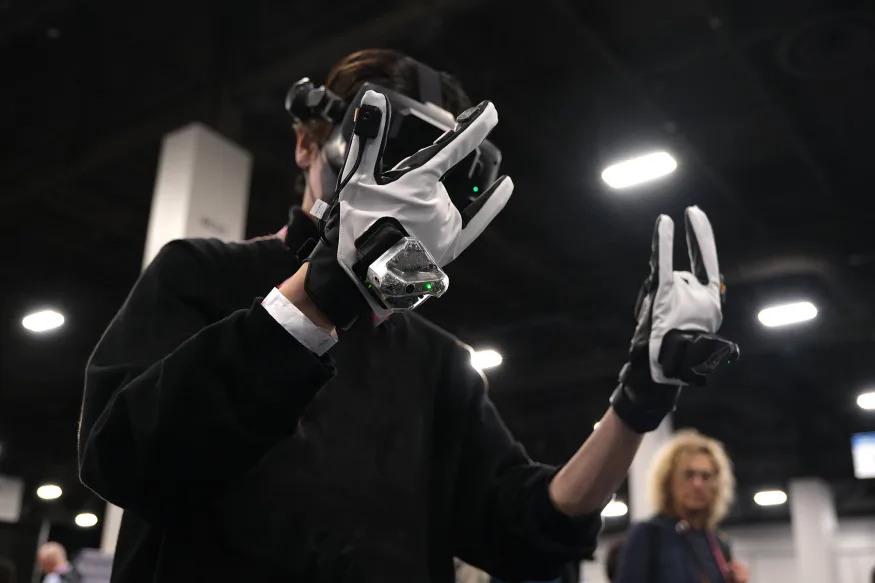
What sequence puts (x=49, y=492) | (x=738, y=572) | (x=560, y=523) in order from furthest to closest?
(x=49, y=492), (x=738, y=572), (x=560, y=523)

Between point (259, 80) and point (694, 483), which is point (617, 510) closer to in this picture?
point (259, 80)

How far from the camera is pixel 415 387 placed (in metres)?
1.35

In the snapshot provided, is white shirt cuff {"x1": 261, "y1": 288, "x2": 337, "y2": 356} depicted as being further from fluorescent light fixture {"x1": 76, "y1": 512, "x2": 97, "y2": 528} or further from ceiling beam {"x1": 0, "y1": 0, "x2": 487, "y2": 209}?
fluorescent light fixture {"x1": 76, "y1": 512, "x2": 97, "y2": 528}

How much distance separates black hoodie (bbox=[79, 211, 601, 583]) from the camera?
2.95 feet

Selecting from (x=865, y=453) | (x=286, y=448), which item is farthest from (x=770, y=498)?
(x=286, y=448)

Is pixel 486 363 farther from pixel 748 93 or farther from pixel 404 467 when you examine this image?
pixel 404 467

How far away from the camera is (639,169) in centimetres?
692

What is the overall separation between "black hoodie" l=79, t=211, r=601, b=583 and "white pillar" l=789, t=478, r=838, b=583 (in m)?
16.3

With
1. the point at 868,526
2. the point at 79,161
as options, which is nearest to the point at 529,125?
the point at 79,161

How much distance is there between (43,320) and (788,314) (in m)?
8.25

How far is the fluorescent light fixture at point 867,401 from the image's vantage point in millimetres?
12953

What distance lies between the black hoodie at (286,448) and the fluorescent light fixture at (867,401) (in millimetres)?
13009

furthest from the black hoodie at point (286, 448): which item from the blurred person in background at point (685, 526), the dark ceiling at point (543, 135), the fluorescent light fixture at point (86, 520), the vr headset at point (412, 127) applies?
the fluorescent light fixture at point (86, 520)

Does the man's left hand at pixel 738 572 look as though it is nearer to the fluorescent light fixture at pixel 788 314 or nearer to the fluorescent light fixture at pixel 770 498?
the fluorescent light fixture at pixel 788 314
